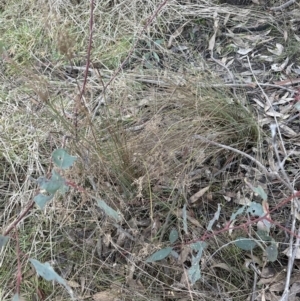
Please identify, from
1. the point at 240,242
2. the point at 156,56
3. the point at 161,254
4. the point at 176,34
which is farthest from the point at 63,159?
the point at 176,34

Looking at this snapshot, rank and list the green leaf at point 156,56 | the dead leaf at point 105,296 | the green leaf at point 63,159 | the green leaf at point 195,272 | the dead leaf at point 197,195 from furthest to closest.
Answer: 1. the green leaf at point 156,56
2. the dead leaf at point 197,195
3. the dead leaf at point 105,296
4. the green leaf at point 195,272
5. the green leaf at point 63,159

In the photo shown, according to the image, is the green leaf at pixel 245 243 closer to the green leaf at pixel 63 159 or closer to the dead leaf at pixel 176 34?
the green leaf at pixel 63 159

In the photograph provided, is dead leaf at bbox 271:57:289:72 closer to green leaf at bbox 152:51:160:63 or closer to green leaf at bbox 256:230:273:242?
green leaf at bbox 152:51:160:63

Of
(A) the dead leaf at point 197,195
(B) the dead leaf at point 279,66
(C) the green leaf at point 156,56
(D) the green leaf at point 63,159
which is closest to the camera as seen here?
(D) the green leaf at point 63,159

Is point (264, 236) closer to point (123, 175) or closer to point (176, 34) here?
point (123, 175)

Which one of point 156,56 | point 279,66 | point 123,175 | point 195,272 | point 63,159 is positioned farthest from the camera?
point 156,56

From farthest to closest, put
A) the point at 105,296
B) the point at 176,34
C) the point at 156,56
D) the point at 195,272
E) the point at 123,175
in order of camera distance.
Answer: the point at 176,34 → the point at 156,56 → the point at 123,175 → the point at 105,296 → the point at 195,272

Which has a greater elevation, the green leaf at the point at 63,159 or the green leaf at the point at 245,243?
the green leaf at the point at 63,159

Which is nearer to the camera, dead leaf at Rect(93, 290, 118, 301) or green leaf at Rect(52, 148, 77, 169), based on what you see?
green leaf at Rect(52, 148, 77, 169)

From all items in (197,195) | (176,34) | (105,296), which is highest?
(176,34)

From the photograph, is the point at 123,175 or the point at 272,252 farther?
the point at 123,175

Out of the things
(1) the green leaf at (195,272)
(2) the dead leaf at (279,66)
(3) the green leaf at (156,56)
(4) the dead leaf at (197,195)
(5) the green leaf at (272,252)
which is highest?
(2) the dead leaf at (279,66)

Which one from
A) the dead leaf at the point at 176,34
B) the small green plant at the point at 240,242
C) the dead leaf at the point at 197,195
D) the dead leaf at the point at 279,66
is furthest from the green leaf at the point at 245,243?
the dead leaf at the point at 176,34

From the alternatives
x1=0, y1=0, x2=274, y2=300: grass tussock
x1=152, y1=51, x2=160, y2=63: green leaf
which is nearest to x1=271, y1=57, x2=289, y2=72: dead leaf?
x1=0, y1=0, x2=274, y2=300: grass tussock
